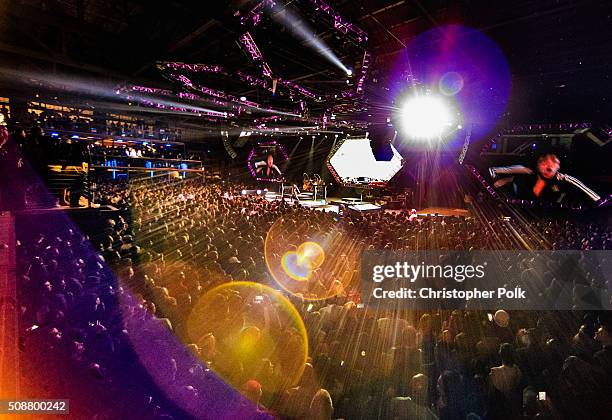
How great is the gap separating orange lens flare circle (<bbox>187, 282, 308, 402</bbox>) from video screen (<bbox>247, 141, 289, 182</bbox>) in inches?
901

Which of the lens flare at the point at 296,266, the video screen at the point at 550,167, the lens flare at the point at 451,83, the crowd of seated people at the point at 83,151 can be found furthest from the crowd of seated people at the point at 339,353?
the video screen at the point at 550,167

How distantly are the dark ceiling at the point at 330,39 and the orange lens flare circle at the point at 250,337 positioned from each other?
15.0ft

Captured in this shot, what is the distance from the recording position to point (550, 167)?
32.7ft

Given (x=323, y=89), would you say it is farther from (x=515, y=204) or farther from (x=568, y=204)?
(x=568, y=204)

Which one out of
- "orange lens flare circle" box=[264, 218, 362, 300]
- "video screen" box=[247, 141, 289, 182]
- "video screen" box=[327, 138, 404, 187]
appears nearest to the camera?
"orange lens flare circle" box=[264, 218, 362, 300]

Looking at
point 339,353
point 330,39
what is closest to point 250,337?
point 339,353

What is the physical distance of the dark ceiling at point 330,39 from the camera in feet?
18.6

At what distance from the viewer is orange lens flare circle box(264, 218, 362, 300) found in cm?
387

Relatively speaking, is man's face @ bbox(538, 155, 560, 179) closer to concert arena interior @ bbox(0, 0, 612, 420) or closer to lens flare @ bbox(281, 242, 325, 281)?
concert arena interior @ bbox(0, 0, 612, 420)

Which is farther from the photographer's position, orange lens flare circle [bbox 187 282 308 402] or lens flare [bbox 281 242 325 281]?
lens flare [bbox 281 242 325 281]

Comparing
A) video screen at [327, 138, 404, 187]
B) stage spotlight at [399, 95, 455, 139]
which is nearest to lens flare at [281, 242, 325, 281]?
stage spotlight at [399, 95, 455, 139]

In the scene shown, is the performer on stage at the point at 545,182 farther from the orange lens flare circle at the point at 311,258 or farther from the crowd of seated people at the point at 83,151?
the crowd of seated people at the point at 83,151

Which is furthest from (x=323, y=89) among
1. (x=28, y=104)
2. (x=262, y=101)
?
(x=28, y=104)

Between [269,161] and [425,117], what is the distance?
1600cm
